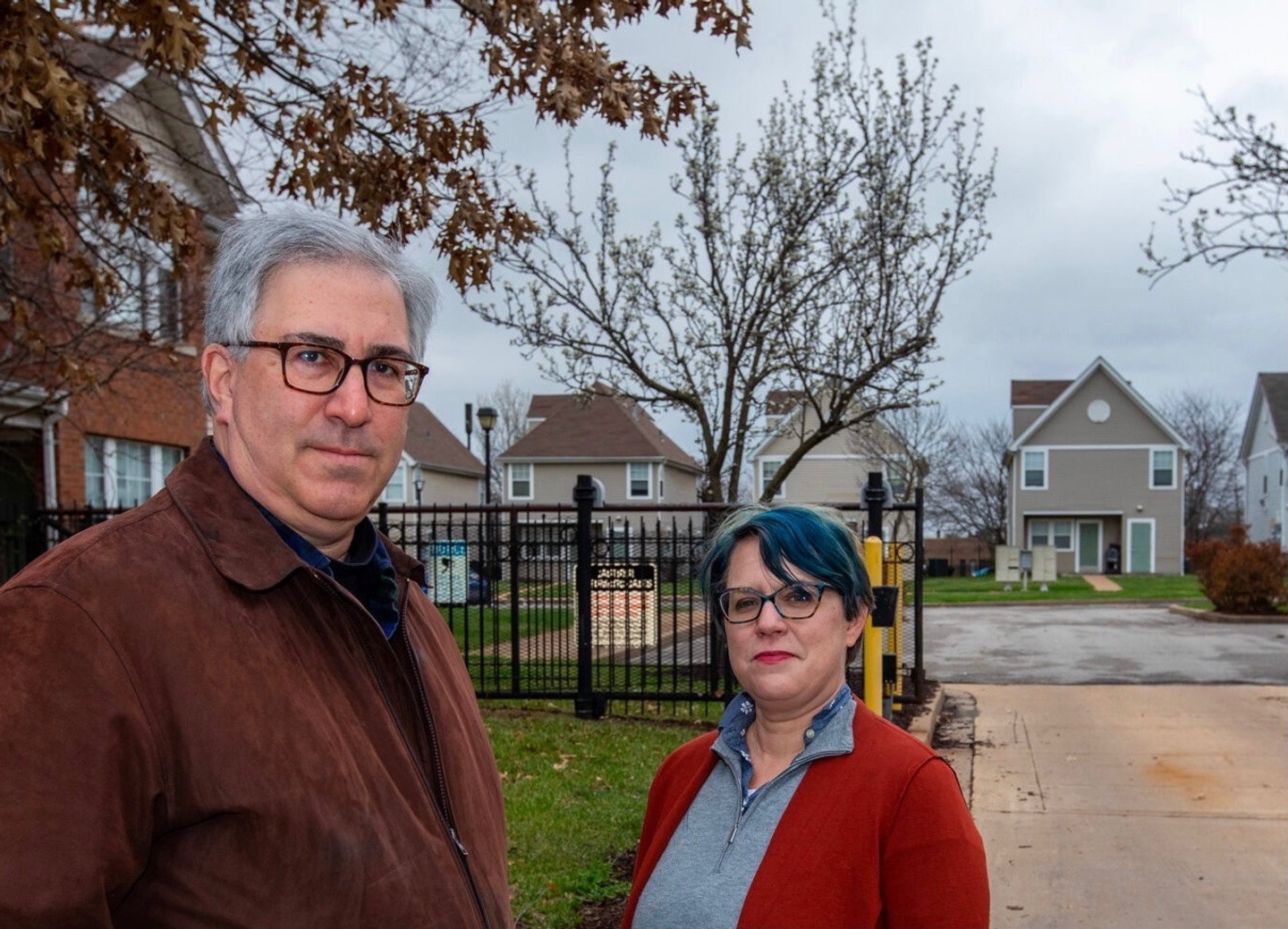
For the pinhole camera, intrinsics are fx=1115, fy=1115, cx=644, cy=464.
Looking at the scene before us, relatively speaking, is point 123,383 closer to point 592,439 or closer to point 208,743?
point 208,743

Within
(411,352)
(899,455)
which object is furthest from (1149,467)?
(411,352)

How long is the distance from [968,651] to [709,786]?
14.6 m

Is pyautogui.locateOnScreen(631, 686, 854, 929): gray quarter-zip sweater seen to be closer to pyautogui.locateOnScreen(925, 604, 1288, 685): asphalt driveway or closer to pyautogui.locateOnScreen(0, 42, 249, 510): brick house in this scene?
pyautogui.locateOnScreen(0, 42, 249, 510): brick house

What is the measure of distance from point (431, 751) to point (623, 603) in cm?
758

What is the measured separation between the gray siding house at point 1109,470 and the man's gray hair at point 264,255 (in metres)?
44.7

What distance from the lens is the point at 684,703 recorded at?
10.6 meters

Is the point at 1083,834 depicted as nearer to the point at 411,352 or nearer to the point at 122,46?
the point at 411,352

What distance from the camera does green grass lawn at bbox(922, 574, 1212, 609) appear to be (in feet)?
90.5

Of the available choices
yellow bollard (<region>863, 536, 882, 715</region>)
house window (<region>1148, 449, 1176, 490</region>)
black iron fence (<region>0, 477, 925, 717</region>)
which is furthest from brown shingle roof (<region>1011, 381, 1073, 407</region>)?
yellow bollard (<region>863, 536, 882, 715</region>)

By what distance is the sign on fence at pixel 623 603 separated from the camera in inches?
369

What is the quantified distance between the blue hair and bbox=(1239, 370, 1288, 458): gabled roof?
47.2 metres

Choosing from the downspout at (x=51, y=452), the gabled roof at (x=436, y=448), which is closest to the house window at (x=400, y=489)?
the gabled roof at (x=436, y=448)

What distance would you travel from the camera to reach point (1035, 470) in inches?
1754

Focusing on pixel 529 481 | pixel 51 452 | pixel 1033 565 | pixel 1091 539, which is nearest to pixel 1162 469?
pixel 1091 539
